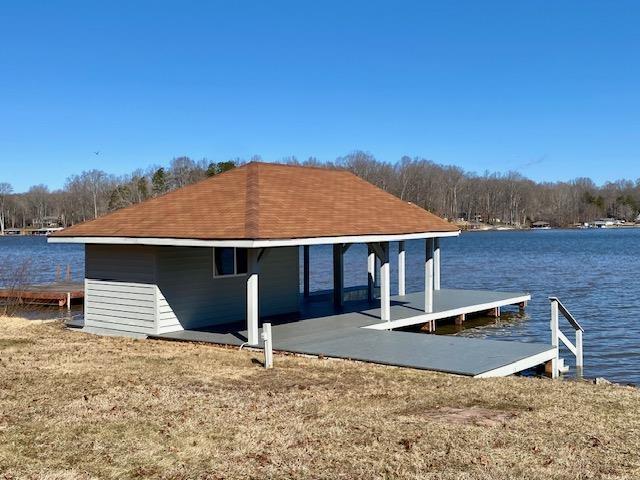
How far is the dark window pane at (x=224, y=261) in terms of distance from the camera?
51.8 ft

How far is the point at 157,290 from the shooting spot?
48.0 feet

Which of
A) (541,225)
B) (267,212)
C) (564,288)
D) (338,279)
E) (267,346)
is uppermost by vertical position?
(541,225)

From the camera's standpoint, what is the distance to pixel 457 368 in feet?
35.9

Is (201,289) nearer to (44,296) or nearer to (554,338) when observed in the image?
(554,338)

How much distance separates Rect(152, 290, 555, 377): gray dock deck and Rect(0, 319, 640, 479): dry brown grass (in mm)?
700

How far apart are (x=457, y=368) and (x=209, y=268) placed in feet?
22.8

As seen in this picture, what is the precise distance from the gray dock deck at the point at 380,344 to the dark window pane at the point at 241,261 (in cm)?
140

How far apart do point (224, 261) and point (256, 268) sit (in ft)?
9.48

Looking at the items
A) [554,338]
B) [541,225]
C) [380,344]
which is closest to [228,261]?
[380,344]

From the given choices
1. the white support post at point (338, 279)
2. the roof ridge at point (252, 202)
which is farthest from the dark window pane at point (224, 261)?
the white support post at point (338, 279)

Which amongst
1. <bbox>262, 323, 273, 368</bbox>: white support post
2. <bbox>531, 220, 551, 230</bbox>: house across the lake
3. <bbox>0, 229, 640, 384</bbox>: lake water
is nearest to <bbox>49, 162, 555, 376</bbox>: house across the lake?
<bbox>262, 323, 273, 368</bbox>: white support post

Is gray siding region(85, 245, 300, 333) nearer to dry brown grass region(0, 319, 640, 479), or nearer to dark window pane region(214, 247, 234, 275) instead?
dark window pane region(214, 247, 234, 275)

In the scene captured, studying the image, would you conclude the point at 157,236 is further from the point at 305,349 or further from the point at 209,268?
the point at 305,349

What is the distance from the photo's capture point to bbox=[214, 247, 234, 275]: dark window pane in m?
15.8
